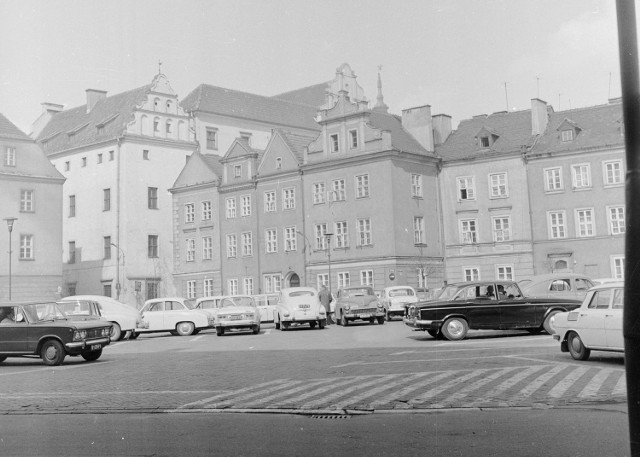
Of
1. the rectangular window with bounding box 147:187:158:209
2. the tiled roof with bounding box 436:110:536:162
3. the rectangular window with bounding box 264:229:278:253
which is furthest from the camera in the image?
the rectangular window with bounding box 147:187:158:209

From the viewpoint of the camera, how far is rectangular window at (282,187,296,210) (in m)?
58.4

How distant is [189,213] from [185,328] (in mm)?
33687

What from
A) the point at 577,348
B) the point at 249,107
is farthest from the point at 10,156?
the point at 577,348

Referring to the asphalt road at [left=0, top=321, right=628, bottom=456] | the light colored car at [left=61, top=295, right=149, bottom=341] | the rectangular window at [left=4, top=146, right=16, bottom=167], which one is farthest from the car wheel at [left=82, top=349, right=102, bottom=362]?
the rectangular window at [left=4, top=146, right=16, bottom=167]

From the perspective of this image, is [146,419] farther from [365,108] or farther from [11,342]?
[365,108]

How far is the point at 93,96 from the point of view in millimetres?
79562

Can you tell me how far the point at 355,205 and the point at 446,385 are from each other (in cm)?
4281

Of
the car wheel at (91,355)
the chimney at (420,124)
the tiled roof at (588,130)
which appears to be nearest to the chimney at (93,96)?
the chimney at (420,124)

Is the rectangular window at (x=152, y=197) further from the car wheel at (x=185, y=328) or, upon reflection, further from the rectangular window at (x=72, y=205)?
the car wheel at (x=185, y=328)

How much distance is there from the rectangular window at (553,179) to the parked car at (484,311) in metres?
30.9

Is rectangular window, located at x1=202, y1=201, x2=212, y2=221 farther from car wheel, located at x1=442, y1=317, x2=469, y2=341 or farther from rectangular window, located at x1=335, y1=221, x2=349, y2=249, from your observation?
car wheel, located at x1=442, y1=317, x2=469, y2=341

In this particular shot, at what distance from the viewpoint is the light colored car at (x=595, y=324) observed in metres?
14.4

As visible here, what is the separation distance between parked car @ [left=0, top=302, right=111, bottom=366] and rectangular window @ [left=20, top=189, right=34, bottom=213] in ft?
131

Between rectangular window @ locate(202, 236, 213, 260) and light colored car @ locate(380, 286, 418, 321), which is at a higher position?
rectangular window @ locate(202, 236, 213, 260)
